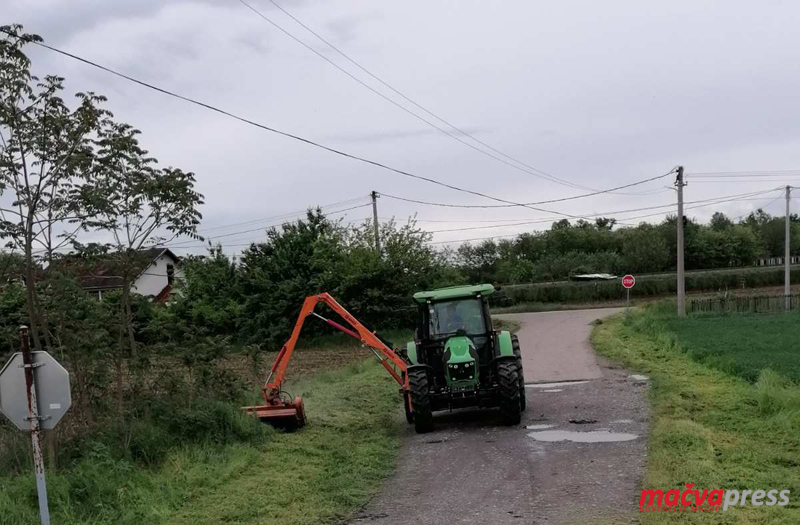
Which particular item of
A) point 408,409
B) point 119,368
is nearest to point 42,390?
point 119,368

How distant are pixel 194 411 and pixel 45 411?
4350 millimetres

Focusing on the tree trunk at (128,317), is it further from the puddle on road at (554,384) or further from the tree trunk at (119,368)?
the puddle on road at (554,384)

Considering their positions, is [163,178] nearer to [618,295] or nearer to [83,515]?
[83,515]

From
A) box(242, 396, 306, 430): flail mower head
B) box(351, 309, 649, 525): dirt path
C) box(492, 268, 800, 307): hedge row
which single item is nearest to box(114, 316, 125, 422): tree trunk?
box(242, 396, 306, 430): flail mower head

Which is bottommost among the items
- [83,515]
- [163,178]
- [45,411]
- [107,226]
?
[83,515]

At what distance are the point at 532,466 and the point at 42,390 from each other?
19.3 ft

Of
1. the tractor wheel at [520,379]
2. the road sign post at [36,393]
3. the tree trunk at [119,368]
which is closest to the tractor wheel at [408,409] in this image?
the tractor wheel at [520,379]

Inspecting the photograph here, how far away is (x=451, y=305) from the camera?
13266 mm

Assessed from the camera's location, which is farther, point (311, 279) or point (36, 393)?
point (311, 279)

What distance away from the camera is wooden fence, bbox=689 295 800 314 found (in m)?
37.5

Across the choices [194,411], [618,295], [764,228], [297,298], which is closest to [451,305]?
[194,411]

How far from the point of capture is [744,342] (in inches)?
853

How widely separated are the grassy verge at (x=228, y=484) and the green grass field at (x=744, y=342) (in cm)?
895

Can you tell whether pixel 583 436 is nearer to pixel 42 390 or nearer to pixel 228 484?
pixel 228 484
